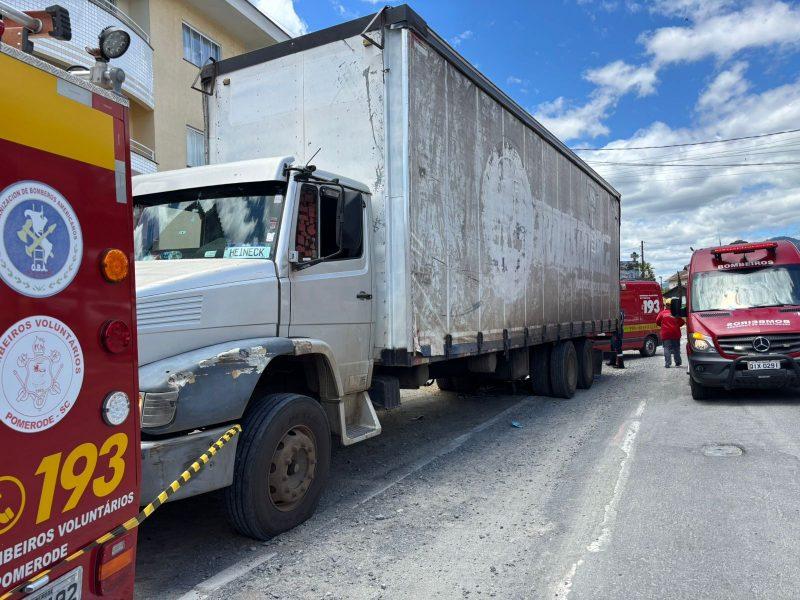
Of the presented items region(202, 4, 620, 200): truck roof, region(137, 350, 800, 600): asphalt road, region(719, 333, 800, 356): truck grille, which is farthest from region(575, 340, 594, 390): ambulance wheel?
region(202, 4, 620, 200): truck roof

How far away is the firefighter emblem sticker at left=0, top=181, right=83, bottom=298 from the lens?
1.83 metres

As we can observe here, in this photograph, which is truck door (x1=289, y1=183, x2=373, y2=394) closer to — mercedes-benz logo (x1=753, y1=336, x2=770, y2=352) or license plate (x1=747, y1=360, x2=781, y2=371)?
license plate (x1=747, y1=360, x2=781, y2=371)

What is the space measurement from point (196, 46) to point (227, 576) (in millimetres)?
16492

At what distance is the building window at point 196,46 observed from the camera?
52.7 feet

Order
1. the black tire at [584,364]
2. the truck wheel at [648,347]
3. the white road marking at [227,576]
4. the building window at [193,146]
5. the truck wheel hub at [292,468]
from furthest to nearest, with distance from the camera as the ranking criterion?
1. the truck wheel at [648,347]
2. the building window at [193,146]
3. the black tire at [584,364]
4. the truck wheel hub at [292,468]
5. the white road marking at [227,576]

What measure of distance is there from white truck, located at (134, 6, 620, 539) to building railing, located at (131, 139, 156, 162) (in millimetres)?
8567

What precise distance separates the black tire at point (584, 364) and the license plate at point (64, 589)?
10062 millimetres

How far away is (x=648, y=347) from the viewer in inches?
736

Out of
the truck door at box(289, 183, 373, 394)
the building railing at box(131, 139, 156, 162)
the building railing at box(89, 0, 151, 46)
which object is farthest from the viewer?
the building railing at box(131, 139, 156, 162)

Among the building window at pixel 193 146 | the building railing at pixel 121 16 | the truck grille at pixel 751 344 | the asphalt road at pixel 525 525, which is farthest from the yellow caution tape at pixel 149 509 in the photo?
the building window at pixel 193 146

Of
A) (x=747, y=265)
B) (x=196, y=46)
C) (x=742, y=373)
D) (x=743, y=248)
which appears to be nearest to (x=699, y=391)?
(x=742, y=373)

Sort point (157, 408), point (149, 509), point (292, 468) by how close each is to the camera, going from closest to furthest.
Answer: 1. point (149, 509)
2. point (157, 408)
3. point (292, 468)

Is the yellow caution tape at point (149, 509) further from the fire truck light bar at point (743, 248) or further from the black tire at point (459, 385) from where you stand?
the fire truck light bar at point (743, 248)

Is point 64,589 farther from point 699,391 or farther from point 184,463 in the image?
point 699,391
